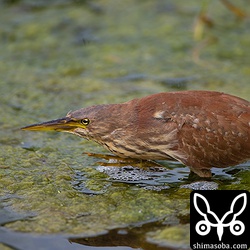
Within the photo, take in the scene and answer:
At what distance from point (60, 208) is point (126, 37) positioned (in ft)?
Answer: 12.3

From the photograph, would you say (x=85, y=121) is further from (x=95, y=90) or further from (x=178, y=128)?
(x=95, y=90)

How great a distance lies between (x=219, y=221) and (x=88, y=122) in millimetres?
1282

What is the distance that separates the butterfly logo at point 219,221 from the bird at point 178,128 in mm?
443

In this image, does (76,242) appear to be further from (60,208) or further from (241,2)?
(241,2)

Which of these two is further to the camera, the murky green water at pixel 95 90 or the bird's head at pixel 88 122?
the bird's head at pixel 88 122

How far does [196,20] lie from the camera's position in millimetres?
8109

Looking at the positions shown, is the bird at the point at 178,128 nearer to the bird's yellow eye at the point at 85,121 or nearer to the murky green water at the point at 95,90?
the bird's yellow eye at the point at 85,121

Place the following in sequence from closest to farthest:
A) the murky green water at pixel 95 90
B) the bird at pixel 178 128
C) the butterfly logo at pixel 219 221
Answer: the butterfly logo at pixel 219 221 → the murky green water at pixel 95 90 → the bird at pixel 178 128

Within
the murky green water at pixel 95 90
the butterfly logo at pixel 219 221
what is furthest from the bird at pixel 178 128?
the butterfly logo at pixel 219 221

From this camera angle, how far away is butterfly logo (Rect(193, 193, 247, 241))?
4223mm

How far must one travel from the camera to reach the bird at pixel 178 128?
190 inches

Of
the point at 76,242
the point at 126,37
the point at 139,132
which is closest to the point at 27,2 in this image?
the point at 126,37

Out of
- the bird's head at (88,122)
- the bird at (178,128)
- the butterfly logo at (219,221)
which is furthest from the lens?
the bird's head at (88,122)

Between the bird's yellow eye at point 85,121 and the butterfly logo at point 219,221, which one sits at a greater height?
the bird's yellow eye at point 85,121
